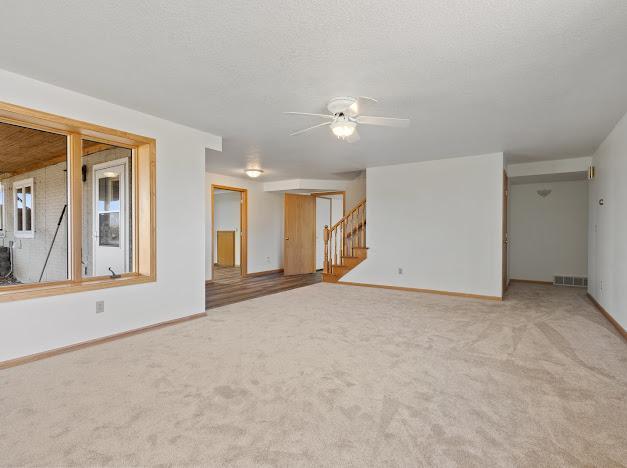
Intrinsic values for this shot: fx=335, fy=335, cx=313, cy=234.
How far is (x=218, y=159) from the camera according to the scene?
19.0 feet

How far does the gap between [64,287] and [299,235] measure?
5.90 m

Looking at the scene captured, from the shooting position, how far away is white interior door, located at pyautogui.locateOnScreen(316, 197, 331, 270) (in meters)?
9.45

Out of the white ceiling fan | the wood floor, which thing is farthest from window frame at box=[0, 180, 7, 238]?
the white ceiling fan

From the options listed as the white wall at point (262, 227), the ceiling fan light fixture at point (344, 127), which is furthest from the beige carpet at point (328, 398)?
the white wall at point (262, 227)

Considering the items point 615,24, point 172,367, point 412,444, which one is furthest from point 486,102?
point 172,367

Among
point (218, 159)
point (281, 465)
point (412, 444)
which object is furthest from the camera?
point (218, 159)

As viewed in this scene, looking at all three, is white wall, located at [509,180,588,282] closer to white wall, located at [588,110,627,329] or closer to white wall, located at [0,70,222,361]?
white wall, located at [588,110,627,329]

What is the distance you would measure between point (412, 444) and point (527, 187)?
709cm

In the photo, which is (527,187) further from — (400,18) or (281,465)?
(281,465)

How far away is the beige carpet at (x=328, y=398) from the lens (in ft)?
5.54

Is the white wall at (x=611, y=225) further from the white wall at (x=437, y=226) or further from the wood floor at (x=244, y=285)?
the wood floor at (x=244, y=285)

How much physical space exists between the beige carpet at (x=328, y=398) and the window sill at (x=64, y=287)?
0.56m

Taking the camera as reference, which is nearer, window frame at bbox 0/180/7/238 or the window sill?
the window sill

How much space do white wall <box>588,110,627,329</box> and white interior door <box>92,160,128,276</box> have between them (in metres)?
5.57
